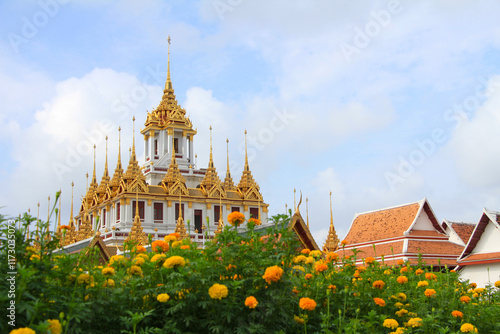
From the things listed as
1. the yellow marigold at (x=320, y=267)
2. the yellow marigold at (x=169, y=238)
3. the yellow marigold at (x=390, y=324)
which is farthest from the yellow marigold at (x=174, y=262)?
the yellow marigold at (x=390, y=324)

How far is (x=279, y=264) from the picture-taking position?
6.49m

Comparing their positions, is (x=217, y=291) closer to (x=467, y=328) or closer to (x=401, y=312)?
(x=401, y=312)

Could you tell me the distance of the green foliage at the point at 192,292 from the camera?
5.38 m

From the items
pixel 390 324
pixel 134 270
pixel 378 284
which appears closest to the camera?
pixel 134 270

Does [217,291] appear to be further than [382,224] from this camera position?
No

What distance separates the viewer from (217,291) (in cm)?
578

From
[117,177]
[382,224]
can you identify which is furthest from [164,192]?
[382,224]

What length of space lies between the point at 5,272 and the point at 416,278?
6.55m

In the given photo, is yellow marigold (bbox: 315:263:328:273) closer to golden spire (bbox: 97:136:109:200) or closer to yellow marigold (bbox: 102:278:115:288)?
yellow marigold (bbox: 102:278:115:288)

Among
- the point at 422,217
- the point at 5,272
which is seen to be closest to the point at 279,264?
the point at 5,272

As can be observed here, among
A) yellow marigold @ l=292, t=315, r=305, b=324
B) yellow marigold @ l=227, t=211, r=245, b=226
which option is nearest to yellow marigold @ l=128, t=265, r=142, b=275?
yellow marigold @ l=227, t=211, r=245, b=226

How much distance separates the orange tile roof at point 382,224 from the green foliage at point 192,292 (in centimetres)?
1865

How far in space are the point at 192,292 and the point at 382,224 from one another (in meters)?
22.0

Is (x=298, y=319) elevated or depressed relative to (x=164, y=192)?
depressed
